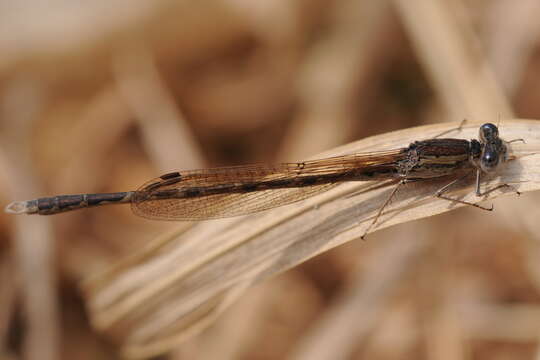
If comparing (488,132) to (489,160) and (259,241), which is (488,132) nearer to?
(489,160)

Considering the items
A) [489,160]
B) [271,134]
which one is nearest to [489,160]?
[489,160]

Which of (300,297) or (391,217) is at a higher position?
(300,297)

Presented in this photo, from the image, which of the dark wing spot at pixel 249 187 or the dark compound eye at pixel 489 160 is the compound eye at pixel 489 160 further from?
the dark wing spot at pixel 249 187

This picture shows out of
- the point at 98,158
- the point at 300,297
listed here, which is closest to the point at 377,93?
the point at 300,297

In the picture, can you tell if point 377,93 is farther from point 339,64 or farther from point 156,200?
point 156,200


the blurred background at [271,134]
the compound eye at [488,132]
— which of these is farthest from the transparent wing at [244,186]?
the blurred background at [271,134]
